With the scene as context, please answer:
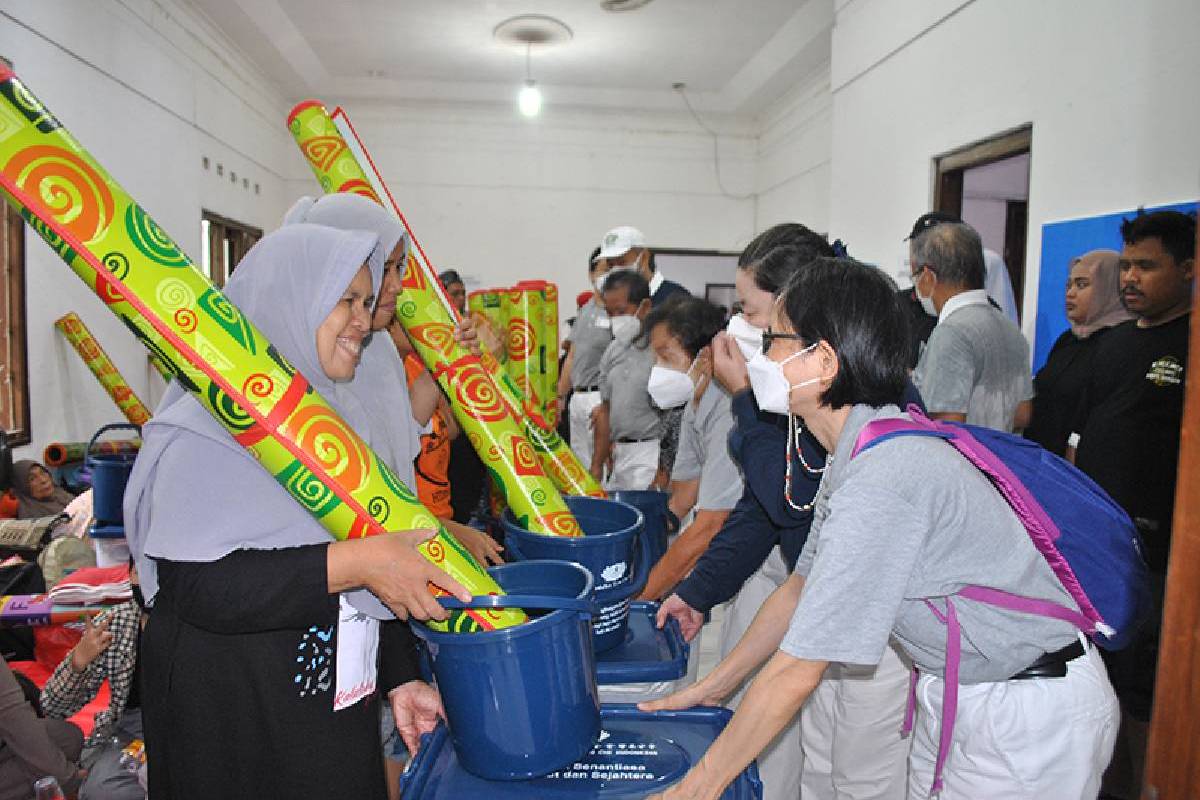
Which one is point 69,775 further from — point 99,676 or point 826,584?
point 826,584

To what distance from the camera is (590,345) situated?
4660 mm

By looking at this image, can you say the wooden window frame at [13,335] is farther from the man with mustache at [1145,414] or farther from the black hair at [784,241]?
the man with mustache at [1145,414]

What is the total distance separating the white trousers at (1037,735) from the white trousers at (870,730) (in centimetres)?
43

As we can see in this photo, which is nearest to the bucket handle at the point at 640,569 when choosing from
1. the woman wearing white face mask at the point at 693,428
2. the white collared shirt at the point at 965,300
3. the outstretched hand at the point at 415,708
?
the woman wearing white face mask at the point at 693,428

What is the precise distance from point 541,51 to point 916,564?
699 centimetres

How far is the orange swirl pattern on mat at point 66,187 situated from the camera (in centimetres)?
100

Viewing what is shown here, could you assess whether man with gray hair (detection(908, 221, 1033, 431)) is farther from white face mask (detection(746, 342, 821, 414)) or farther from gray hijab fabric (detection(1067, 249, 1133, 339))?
white face mask (detection(746, 342, 821, 414))

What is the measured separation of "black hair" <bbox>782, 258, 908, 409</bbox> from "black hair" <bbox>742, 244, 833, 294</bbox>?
0.51 m

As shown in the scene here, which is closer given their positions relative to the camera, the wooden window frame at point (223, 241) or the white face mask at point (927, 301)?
the white face mask at point (927, 301)

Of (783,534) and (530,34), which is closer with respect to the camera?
(783,534)

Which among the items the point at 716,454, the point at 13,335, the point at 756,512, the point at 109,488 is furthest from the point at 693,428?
the point at 13,335

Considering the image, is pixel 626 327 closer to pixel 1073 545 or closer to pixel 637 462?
pixel 637 462

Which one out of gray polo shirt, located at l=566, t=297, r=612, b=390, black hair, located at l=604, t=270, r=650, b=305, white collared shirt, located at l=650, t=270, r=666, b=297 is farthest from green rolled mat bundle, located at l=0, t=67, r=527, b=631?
gray polo shirt, located at l=566, t=297, r=612, b=390

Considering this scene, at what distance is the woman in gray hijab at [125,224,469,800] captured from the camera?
3.47ft
